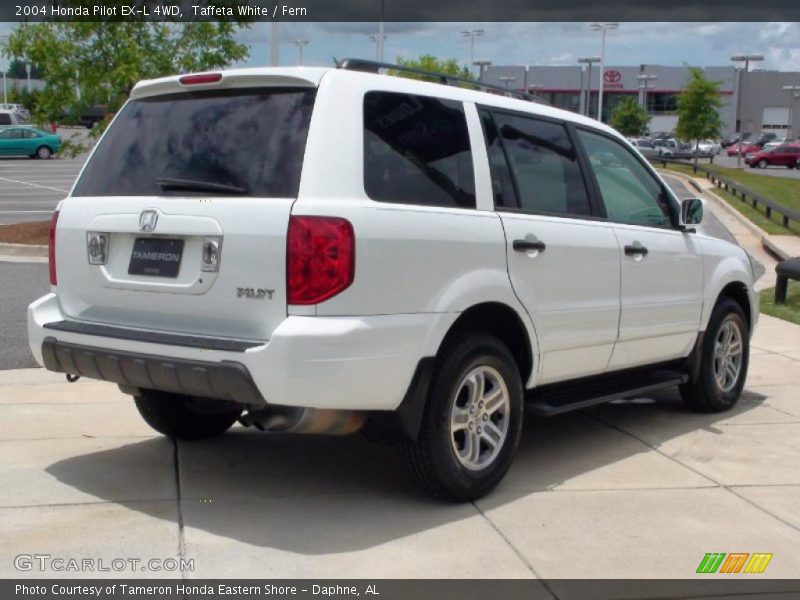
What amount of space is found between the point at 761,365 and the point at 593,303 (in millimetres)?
3867

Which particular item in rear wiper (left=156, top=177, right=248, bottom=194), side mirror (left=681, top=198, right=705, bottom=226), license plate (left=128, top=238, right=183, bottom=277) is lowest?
license plate (left=128, top=238, right=183, bottom=277)

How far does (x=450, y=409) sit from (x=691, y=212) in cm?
276

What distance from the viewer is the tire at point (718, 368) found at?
281 inches

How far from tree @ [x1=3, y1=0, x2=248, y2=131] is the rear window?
12.2 m

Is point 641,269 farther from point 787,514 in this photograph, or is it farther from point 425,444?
point 425,444

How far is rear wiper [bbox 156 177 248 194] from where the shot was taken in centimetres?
471

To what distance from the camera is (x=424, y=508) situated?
5.07 meters

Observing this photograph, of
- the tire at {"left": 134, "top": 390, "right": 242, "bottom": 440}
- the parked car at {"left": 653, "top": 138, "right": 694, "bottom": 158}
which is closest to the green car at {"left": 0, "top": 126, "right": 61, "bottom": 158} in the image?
the parked car at {"left": 653, "top": 138, "right": 694, "bottom": 158}

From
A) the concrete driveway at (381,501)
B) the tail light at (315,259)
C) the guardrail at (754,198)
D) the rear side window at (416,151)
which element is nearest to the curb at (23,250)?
the concrete driveway at (381,501)

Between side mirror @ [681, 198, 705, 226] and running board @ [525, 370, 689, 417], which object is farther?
side mirror @ [681, 198, 705, 226]

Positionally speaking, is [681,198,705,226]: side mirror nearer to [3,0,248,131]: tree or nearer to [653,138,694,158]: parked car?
[3,0,248,131]: tree

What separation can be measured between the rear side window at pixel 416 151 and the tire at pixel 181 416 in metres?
1.65

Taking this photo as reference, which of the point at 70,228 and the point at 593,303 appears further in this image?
the point at 593,303
